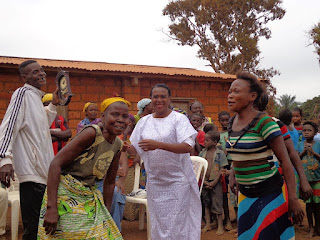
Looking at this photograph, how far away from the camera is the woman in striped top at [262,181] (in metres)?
2.49

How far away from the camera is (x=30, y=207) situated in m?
3.02

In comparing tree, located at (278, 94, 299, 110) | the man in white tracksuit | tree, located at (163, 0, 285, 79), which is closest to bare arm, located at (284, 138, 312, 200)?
the man in white tracksuit

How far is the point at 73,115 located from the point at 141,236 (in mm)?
5780

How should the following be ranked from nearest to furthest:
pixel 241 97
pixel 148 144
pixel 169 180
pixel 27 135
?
pixel 241 97 < pixel 27 135 < pixel 148 144 < pixel 169 180

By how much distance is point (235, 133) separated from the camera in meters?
2.69

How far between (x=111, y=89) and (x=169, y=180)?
291 inches

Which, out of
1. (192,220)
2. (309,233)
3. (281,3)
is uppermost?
(281,3)

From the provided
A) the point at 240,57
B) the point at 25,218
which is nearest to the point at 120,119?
the point at 25,218

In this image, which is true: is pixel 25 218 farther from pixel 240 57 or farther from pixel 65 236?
pixel 240 57

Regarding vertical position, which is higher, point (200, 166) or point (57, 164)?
point (57, 164)

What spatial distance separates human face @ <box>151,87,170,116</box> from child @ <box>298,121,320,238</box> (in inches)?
100

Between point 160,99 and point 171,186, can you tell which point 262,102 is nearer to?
point 160,99

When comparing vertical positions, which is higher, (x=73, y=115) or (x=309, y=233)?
(x=73, y=115)

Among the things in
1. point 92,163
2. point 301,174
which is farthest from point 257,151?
point 92,163
